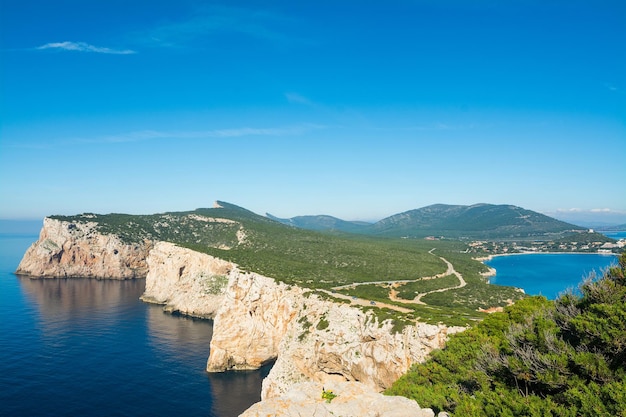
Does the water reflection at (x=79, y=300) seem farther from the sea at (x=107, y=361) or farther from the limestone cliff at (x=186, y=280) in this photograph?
the limestone cliff at (x=186, y=280)

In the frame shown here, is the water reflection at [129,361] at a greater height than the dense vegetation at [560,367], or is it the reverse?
the dense vegetation at [560,367]

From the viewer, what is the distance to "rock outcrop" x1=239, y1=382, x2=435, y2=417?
15336mm

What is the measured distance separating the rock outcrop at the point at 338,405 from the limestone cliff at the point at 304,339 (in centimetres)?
2264

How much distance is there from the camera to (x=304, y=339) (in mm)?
50156

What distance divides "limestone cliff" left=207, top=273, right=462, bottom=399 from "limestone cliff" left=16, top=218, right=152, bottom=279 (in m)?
90.8

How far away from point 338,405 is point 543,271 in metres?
157

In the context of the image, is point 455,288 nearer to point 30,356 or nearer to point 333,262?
point 333,262

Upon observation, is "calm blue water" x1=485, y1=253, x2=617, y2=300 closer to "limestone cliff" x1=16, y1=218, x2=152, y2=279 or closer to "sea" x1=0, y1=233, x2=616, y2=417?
"sea" x1=0, y1=233, x2=616, y2=417

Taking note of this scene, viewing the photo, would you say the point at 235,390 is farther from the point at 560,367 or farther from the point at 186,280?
the point at 186,280

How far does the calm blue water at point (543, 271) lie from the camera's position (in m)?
111

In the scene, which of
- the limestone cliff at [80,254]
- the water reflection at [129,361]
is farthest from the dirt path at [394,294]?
the limestone cliff at [80,254]

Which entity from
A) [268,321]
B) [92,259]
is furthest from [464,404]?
[92,259]

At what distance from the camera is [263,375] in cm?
6091

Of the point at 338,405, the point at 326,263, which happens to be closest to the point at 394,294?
the point at 326,263
